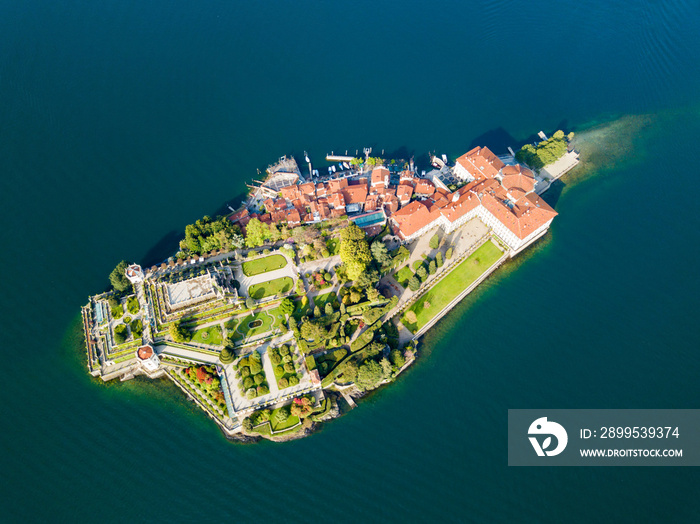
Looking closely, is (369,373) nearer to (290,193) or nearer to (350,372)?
(350,372)

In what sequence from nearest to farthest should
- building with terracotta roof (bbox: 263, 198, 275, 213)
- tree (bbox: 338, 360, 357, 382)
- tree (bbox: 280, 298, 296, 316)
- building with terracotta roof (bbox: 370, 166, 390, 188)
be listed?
tree (bbox: 338, 360, 357, 382)
tree (bbox: 280, 298, 296, 316)
building with terracotta roof (bbox: 263, 198, 275, 213)
building with terracotta roof (bbox: 370, 166, 390, 188)

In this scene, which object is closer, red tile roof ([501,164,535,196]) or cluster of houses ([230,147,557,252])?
cluster of houses ([230,147,557,252])

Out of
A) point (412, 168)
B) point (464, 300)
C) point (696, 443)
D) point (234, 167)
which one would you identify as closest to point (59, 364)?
point (234, 167)

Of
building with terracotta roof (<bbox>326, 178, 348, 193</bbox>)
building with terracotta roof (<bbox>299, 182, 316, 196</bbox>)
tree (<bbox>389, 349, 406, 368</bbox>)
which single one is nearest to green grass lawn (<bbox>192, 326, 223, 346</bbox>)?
tree (<bbox>389, 349, 406, 368</bbox>)

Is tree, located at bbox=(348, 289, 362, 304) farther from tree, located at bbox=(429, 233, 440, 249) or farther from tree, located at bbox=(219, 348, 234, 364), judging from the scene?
tree, located at bbox=(219, 348, 234, 364)

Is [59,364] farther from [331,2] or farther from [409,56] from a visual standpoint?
[331,2]

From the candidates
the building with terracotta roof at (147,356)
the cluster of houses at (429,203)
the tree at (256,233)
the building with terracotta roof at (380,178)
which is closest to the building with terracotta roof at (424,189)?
the cluster of houses at (429,203)

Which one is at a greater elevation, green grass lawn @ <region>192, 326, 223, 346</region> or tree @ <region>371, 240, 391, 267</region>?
tree @ <region>371, 240, 391, 267</region>
